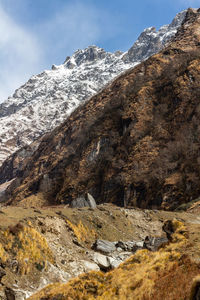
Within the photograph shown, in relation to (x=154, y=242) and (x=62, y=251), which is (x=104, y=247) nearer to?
(x=62, y=251)

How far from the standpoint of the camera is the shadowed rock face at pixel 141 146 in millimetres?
38781

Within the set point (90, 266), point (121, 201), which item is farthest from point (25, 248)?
point (121, 201)

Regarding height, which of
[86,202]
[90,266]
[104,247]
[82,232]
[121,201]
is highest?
[86,202]

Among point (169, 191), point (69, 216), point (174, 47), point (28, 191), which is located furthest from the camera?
point (174, 47)

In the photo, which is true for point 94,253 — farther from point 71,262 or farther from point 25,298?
point 25,298

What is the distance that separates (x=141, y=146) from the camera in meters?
45.8

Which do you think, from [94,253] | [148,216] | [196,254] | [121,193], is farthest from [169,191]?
[196,254]

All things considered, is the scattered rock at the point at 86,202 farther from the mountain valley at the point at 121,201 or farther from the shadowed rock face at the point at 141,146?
the shadowed rock face at the point at 141,146

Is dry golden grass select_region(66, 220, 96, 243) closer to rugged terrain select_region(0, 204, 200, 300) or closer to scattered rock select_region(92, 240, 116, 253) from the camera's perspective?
rugged terrain select_region(0, 204, 200, 300)

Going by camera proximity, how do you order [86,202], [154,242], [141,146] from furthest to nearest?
1. [141,146]
2. [86,202]
3. [154,242]

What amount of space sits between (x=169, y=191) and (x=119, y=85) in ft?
137

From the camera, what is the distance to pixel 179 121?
45.3m

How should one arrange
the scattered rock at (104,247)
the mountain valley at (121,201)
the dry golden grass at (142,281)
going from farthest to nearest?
the scattered rock at (104,247)
the mountain valley at (121,201)
the dry golden grass at (142,281)

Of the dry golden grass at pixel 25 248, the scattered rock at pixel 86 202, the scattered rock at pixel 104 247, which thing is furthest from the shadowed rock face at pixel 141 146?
the dry golden grass at pixel 25 248
